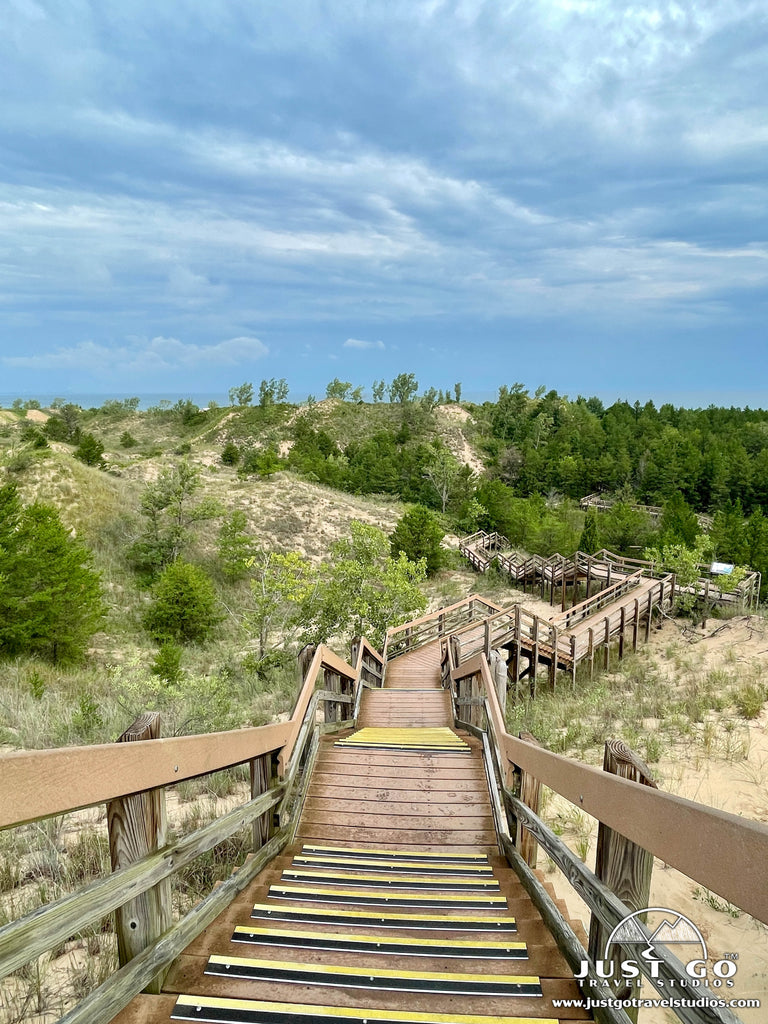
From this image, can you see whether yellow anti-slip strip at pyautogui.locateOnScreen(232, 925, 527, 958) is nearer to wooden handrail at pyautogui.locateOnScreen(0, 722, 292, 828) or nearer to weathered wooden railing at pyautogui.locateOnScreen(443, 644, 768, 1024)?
weathered wooden railing at pyautogui.locateOnScreen(443, 644, 768, 1024)

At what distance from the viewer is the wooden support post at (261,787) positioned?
3.59 metres

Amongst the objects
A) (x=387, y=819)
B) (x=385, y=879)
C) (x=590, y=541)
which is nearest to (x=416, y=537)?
(x=590, y=541)

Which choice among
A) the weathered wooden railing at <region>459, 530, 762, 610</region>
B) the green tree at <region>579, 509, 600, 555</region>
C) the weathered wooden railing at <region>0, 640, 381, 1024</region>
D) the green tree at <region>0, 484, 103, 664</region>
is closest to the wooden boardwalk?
the weathered wooden railing at <region>0, 640, 381, 1024</region>

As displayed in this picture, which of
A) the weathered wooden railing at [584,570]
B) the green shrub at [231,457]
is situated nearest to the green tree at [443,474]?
the weathered wooden railing at [584,570]

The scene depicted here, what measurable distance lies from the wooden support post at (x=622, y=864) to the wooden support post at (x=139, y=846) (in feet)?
5.17

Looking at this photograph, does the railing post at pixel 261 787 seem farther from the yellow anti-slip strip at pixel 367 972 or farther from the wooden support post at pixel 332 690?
the wooden support post at pixel 332 690

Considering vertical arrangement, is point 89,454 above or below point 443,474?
above

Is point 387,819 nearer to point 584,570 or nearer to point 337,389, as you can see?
point 584,570

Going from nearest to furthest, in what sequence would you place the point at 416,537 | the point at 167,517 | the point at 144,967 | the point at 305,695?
the point at 144,967, the point at 305,695, the point at 167,517, the point at 416,537

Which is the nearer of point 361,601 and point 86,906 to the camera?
point 86,906

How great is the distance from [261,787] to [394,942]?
4.77 feet

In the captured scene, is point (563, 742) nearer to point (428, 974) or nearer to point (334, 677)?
point (334, 677)

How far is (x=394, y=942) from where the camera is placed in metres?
2.46

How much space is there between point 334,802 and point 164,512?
22.9m
